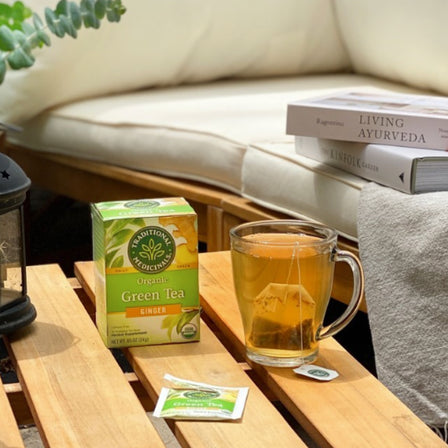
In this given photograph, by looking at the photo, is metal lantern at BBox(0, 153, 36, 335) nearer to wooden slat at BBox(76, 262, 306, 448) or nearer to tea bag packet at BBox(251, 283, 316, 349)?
wooden slat at BBox(76, 262, 306, 448)

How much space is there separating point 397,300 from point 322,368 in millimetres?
384

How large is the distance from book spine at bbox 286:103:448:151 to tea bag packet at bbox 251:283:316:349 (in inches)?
20.4

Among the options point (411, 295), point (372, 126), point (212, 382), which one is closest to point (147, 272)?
point (212, 382)

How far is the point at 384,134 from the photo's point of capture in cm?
132

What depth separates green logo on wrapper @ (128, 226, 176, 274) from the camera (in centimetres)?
87

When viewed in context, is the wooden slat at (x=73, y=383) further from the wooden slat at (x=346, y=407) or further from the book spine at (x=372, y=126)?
the book spine at (x=372, y=126)

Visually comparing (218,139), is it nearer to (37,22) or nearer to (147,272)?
(37,22)

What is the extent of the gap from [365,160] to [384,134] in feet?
0.20

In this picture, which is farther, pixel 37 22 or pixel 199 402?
pixel 37 22

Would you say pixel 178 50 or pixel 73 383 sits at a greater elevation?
pixel 178 50

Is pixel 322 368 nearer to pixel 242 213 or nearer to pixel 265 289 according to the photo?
pixel 265 289

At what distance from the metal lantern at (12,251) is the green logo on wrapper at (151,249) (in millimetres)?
121

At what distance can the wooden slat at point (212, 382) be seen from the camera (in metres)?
0.72

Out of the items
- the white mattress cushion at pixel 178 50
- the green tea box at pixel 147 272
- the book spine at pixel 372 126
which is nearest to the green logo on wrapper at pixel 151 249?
the green tea box at pixel 147 272
